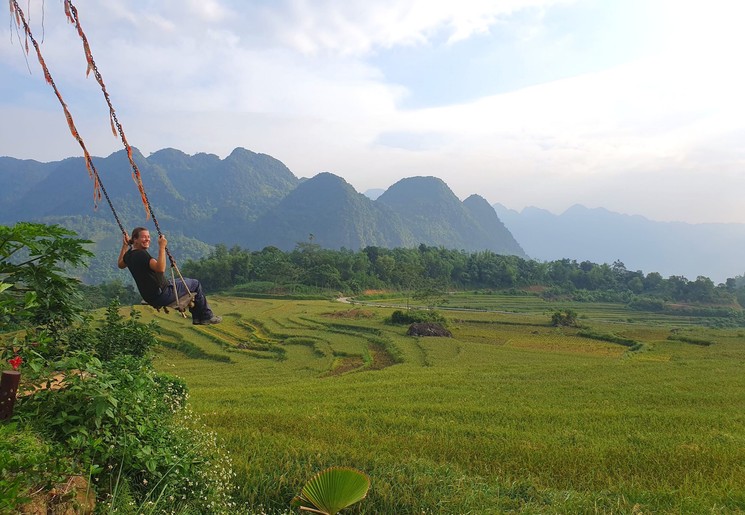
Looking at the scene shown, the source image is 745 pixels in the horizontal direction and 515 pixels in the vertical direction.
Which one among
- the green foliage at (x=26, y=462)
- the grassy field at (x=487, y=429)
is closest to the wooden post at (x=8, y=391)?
the green foliage at (x=26, y=462)

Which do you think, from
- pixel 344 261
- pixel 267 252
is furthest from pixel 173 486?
pixel 267 252

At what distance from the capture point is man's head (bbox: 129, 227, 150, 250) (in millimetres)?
5211

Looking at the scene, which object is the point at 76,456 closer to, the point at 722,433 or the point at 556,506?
the point at 556,506

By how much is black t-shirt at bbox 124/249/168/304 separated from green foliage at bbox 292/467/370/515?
269 centimetres

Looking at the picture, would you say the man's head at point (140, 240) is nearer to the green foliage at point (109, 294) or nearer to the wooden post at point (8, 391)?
the wooden post at point (8, 391)

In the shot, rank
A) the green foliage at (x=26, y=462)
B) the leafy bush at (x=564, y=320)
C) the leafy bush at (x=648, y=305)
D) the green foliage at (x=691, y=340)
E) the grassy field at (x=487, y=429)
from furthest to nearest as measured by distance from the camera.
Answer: the leafy bush at (x=648, y=305), the leafy bush at (x=564, y=320), the green foliage at (x=691, y=340), the grassy field at (x=487, y=429), the green foliage at (x=26, y=462)

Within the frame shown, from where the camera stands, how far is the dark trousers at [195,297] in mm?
5250

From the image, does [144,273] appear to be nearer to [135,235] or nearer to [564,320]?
[135,235]

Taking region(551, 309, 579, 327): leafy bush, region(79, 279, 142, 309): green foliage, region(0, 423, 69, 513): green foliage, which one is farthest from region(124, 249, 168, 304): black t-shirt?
region(79, 279, 142, 309): green foliage

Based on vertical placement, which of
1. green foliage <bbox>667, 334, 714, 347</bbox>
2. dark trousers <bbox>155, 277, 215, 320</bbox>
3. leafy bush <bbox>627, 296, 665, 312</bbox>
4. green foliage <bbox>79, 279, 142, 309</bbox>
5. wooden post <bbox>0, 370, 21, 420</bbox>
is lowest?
green foliage <bbox>79, 279, 142, 309</bbox>

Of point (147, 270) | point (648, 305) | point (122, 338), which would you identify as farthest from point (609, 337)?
point (648, 305)

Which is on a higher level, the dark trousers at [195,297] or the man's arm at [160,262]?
the man's arm at [160,262]

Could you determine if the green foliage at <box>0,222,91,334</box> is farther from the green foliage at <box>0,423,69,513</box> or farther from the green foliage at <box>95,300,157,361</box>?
the green foliage at <box>95,300,157,361</box>

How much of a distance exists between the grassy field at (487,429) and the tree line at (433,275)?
42.2 metres
